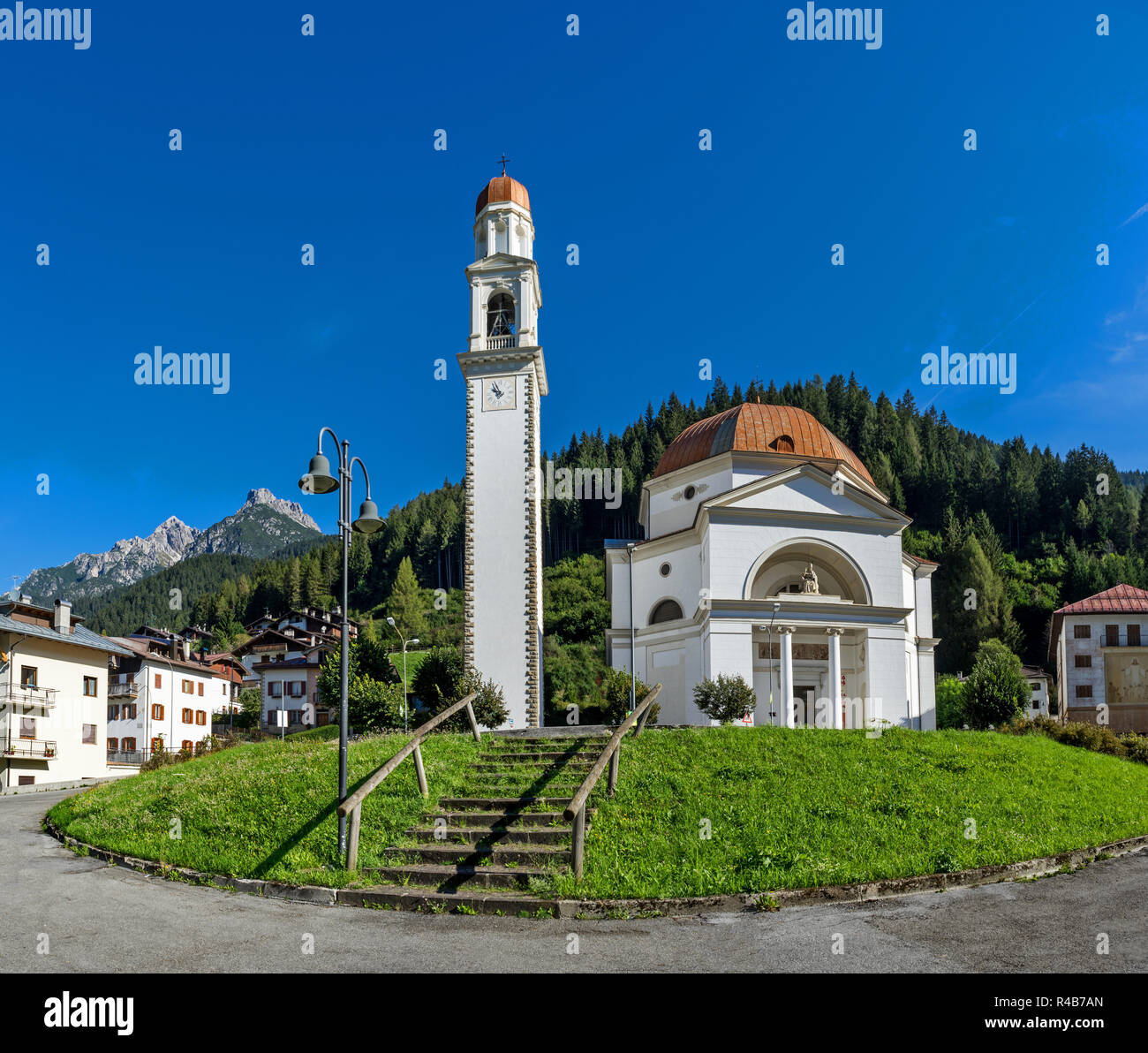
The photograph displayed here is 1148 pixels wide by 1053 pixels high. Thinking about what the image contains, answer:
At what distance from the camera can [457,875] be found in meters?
13.2

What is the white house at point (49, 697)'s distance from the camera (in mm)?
37844

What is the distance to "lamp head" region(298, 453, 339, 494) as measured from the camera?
48.0 feet

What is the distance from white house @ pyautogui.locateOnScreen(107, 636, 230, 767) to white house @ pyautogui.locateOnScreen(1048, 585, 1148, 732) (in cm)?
6097

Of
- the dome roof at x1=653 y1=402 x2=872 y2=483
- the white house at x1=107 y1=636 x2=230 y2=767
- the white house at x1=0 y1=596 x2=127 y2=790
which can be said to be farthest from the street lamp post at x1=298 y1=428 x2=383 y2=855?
the white house at x1=107 y1=636 x2=230 y2=767

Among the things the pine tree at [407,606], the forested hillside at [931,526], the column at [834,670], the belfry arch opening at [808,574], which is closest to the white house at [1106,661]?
the forested hillside at [931,526]

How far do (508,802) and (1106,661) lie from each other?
65.1 m

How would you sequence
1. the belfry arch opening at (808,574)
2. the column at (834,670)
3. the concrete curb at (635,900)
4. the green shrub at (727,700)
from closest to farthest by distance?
the concrete curb at (635,900) → the green shrub at (727,700) → the column at (834,670) → the belfry arch opening at (808,574)

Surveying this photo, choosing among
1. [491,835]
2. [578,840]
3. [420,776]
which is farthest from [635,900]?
[420,776]

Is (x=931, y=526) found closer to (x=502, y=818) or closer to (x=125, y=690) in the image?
(x=125, y=690)

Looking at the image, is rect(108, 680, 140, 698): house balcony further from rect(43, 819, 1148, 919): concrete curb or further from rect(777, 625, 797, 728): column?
rect(43, 819, 1148, 919): concrete curb

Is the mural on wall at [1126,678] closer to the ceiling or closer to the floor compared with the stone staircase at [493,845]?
closer to the floor

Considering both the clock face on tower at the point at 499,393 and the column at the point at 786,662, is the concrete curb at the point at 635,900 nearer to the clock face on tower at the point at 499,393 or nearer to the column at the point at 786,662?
the column at the point at 786,662

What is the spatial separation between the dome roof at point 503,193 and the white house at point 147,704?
114 ft
